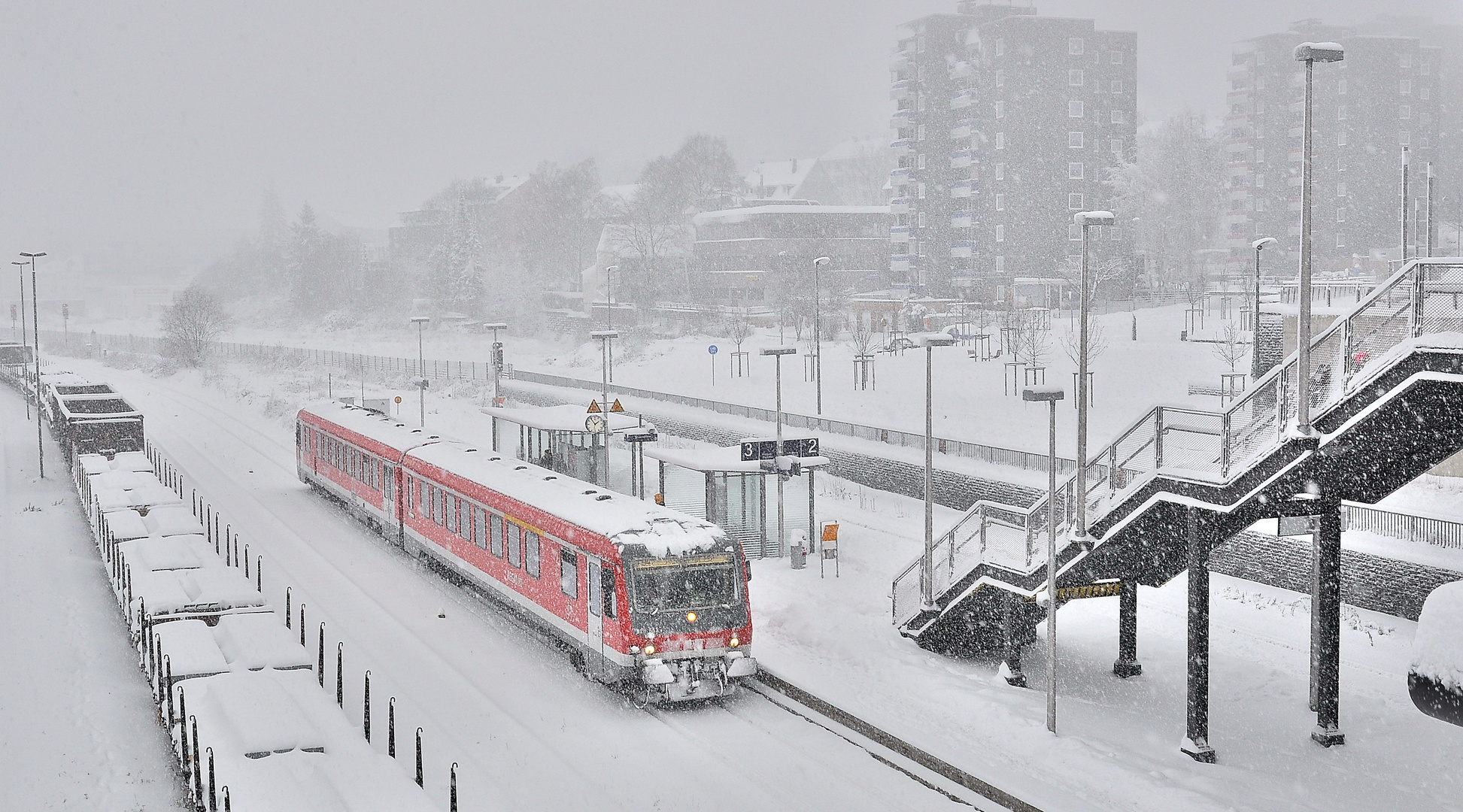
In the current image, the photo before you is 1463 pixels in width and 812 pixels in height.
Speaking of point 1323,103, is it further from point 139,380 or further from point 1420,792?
point 1420,792

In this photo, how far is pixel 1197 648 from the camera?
17.2 metres

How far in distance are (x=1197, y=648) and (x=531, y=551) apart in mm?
10607

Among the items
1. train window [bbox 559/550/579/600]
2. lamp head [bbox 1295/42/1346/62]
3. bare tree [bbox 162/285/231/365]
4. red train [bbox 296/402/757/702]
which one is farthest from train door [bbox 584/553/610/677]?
bare tree [bbox 162/285/231/365]

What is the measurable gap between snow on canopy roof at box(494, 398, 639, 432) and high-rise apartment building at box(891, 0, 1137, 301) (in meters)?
58.2

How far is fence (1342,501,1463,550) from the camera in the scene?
23359 millimetres

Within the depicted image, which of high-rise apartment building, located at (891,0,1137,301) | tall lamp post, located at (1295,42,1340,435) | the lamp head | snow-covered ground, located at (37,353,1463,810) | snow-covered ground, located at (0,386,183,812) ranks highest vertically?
high-rise apartment building, located at (891,0,1137,301)

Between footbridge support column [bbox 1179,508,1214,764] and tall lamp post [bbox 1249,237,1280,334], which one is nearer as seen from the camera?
footbridge support column [bbox 1179,508,1214,764]

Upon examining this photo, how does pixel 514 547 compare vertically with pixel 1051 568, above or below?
below

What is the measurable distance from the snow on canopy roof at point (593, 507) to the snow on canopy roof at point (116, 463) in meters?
13.5

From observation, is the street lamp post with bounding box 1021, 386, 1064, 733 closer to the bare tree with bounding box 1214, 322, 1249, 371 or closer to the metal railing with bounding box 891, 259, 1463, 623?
the metal railing with bounding box 891, 259, 1463, 623

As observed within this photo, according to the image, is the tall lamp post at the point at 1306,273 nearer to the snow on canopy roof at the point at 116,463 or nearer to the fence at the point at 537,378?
the fence at the point at 537,378

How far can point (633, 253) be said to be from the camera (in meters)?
110

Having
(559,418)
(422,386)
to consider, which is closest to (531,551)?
(559,418)

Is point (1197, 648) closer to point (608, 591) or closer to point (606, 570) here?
point (608, 591)
